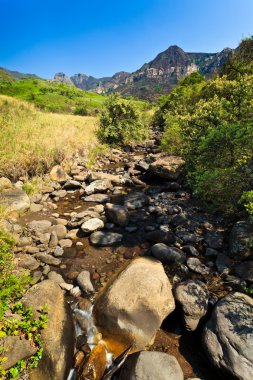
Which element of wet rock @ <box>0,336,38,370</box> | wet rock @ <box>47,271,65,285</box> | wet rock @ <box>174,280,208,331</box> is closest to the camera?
wet rock @ <box>0,336,38,370</box>

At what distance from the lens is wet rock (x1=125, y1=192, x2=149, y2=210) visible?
880 centimetres

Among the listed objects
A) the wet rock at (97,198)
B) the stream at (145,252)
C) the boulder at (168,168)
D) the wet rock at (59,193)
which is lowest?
the stream at (145,252)

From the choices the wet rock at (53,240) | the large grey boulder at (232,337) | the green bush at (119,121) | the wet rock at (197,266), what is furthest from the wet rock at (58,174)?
the large grey boulder at (232,337)

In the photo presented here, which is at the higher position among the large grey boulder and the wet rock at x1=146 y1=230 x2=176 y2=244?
the large grey boulder

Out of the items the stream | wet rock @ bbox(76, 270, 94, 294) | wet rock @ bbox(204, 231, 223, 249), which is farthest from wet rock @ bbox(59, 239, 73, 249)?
wet rock @ bbox(204, 231, 223, 249)

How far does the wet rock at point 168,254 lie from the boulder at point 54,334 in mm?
2525

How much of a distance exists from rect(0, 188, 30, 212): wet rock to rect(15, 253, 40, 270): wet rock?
2109mm

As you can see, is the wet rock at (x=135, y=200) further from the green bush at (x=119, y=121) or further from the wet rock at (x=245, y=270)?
the green bush at (x=119, y=121)

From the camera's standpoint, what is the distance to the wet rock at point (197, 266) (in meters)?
5.45

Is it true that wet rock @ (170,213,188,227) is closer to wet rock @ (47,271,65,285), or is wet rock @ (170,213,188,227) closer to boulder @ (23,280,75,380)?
wet rock @ (47,271,65,285)

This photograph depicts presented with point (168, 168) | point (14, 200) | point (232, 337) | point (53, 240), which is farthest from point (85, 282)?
point (168, 168)

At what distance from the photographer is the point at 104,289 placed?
477 cm

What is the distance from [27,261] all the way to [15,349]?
235 centimetres

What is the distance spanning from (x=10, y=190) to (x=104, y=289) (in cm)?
540
